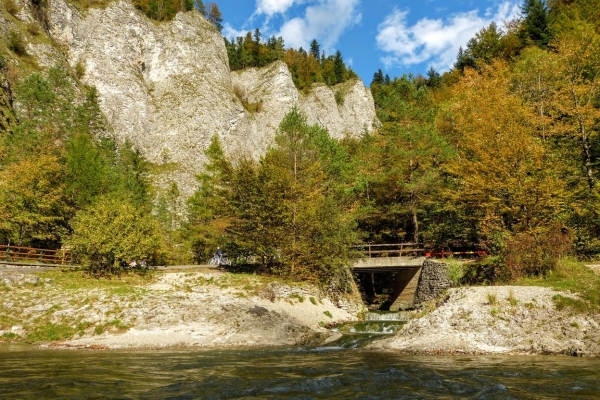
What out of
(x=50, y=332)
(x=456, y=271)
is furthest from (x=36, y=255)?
(x=456, y=271)

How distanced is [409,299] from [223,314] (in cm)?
1721

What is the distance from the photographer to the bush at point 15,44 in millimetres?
59797

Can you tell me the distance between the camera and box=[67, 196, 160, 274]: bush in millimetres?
25906

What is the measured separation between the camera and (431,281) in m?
27.5

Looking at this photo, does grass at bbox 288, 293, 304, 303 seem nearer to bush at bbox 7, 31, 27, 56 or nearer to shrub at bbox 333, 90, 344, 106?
bush at bbox 7, 31, 27, 56

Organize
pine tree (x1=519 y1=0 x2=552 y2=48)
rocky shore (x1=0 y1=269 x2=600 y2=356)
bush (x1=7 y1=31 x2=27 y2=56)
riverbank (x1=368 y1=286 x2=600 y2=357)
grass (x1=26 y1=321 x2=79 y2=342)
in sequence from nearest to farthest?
riverbank (x1=368 y1=286 x2=600 y2=357)
rocky shore (x1=0 y1=269 x2=600 y2=356)
grass (x1=26 y1=321 x2=79 y2=342)
pine tree (x1=519 y1=0 x2=552 y2=48)
bush (x1=7 y1=31 x2=27 y2=56)

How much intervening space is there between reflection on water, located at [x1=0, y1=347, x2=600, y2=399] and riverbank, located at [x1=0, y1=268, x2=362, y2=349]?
11.0ft

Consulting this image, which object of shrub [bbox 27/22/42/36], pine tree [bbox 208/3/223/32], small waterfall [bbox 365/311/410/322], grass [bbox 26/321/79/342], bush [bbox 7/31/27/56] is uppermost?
pine tree [bbox 208/3/223/32]

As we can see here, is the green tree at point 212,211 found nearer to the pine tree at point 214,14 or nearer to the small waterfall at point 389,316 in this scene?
the small waterfall at point 389,316

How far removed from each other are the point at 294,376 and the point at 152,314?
11817 millimetres

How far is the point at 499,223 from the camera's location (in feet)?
76.8

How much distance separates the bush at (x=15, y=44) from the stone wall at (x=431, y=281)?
68.6 m

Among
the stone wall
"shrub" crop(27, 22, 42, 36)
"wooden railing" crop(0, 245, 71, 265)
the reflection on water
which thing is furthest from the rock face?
the reflection on water

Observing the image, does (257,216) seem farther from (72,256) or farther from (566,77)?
(566,77)
